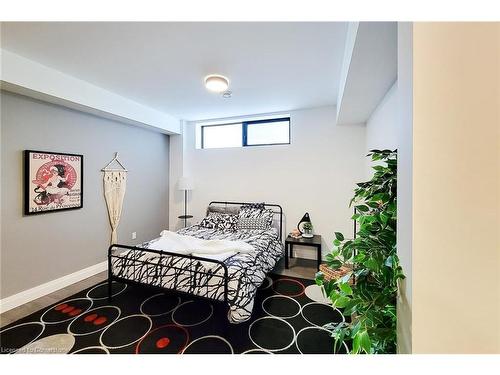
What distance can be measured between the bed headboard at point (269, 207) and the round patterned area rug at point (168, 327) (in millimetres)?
1331

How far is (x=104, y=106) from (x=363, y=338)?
349 cm

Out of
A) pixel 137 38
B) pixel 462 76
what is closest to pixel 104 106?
pixel 137 38

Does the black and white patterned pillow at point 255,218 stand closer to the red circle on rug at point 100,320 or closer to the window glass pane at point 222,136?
the window glass pane at point 222,136

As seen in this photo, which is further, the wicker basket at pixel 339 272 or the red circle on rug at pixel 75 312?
the red circle on rug at pixel 75 312

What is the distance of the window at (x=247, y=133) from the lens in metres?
3.90

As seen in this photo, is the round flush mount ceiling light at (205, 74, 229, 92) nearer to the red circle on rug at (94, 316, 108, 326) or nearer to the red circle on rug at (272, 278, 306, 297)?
the red circle on rug at (272, 278, 306, 297)

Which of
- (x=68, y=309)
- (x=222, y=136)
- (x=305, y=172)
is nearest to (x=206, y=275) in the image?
(x=68, y=309)

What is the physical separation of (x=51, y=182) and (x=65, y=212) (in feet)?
1.36

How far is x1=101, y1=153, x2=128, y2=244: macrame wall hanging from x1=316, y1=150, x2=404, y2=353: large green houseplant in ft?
11.1

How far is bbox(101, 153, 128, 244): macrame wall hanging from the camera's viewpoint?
3281 mm

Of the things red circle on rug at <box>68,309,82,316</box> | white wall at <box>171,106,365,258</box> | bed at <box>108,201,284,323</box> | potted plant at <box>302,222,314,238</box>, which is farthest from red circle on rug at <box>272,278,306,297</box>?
red circle on rug at <box>68,309,82,316</box>

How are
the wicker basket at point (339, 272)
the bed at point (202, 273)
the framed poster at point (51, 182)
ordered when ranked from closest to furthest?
the wicker basket at point (339, 272), the bed at point (202, 273), the framed poster at point (51, 182)

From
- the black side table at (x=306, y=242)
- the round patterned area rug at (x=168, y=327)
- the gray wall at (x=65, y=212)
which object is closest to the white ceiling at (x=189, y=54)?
the gray wall at (x=65, y=212)

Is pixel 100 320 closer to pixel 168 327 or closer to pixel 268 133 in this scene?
pixel 168 327
